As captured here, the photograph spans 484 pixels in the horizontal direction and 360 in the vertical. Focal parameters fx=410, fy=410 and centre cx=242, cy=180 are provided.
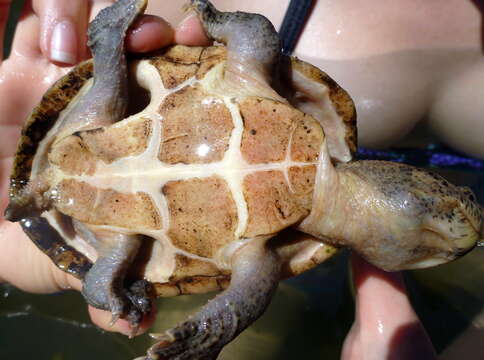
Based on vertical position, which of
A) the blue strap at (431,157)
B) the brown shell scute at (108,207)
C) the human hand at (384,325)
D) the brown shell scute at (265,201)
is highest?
the brown shell scute at (265,201)

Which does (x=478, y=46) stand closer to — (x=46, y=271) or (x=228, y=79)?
(x=228, y=79)

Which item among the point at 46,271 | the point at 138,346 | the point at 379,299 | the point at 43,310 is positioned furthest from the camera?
the point at 43,310

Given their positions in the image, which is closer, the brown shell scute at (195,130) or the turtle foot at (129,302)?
the brown shell scute at (195,130)

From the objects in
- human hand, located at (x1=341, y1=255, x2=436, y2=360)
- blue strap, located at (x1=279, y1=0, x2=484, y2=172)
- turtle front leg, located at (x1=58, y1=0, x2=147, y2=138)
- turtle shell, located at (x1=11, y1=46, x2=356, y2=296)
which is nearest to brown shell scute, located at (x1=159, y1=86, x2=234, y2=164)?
turtle shell, located at (x1=11, y1=46, x2=356, y2=296)

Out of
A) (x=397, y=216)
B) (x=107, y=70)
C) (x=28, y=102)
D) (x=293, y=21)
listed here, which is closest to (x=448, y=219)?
(x=397, y=216)

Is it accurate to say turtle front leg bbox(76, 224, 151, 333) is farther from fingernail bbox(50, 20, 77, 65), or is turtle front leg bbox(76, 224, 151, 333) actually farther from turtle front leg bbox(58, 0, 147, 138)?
fingernail bbox(50, 20, 77, 65)

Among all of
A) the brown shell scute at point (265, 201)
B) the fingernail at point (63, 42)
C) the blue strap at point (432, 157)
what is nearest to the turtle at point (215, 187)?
the brown shell scute at point (265, 201)

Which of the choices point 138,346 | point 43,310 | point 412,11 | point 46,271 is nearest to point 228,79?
point 412,11

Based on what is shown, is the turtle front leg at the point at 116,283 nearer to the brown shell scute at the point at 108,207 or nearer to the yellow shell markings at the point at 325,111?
the brown shell scute at the point at 108,207
